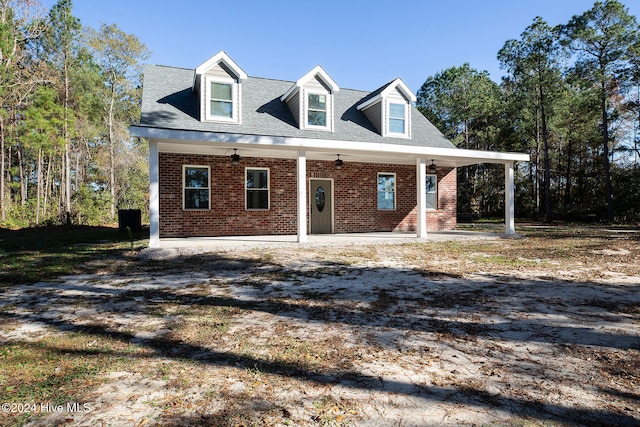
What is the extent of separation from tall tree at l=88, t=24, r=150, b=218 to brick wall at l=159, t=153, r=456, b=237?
16.0 metres

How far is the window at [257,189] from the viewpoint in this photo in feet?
42.5

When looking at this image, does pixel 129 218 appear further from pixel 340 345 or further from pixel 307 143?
pixel 340 345

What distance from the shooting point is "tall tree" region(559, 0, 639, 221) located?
19.9m

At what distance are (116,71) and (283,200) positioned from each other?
22353mm

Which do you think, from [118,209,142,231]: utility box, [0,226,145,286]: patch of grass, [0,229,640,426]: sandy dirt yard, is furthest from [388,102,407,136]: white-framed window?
[118,209,142,231]: utility box

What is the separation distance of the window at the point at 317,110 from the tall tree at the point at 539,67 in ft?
58.5

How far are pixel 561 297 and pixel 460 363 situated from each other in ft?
→ 9.67

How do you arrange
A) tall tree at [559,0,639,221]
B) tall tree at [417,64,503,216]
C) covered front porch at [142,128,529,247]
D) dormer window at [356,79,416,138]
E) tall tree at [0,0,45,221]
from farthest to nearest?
tall tree at [417,64,503,216]
tall tree at [559,0,639,221]
tall tree at [0,0,45,221]
dormer window at [356,79,416,138]
covered front porch at [142,128,529,247]

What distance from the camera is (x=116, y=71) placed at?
26828 mm

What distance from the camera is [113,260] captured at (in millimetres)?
7973

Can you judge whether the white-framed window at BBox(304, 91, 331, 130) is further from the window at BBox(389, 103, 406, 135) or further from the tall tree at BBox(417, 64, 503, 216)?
the tall tree at BBox(417, 64, 503, 216)

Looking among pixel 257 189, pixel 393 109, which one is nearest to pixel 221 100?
pixel 257 189

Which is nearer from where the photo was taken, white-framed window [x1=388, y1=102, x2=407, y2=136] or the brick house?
the brick house

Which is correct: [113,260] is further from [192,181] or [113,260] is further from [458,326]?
[458,326]
